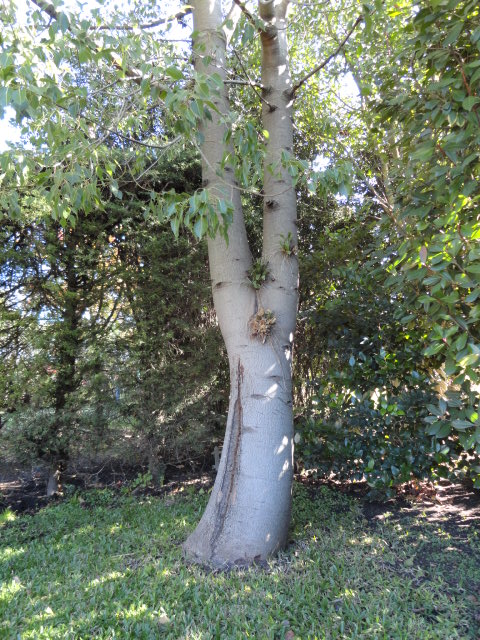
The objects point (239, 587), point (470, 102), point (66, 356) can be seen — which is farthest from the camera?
point (66, 356)

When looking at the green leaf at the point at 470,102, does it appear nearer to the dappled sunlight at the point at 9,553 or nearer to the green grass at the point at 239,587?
the green grass at the point at 239,587

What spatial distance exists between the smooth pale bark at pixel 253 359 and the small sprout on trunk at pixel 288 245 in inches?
0.7

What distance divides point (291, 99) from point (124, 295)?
2.85 meters

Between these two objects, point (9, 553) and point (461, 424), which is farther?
point (9, 553)

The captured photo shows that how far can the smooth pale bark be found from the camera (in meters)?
3.21

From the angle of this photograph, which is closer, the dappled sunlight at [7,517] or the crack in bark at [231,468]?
the crack in bark at [231,468]

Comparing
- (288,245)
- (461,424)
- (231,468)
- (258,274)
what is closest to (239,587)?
(231,468)

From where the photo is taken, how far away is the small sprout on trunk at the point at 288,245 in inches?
145

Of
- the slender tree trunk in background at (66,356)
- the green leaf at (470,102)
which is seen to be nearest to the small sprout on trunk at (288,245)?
the green leaf at (470,102)

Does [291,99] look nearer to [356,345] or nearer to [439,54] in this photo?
[439,54]

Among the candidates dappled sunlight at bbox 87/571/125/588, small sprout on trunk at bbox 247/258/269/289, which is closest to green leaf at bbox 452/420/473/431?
small sprout on trunk at bbox 247/258/269/289

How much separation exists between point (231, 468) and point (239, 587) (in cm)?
80

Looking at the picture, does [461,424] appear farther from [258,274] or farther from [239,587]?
[258,274]

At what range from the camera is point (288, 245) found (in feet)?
12.1
